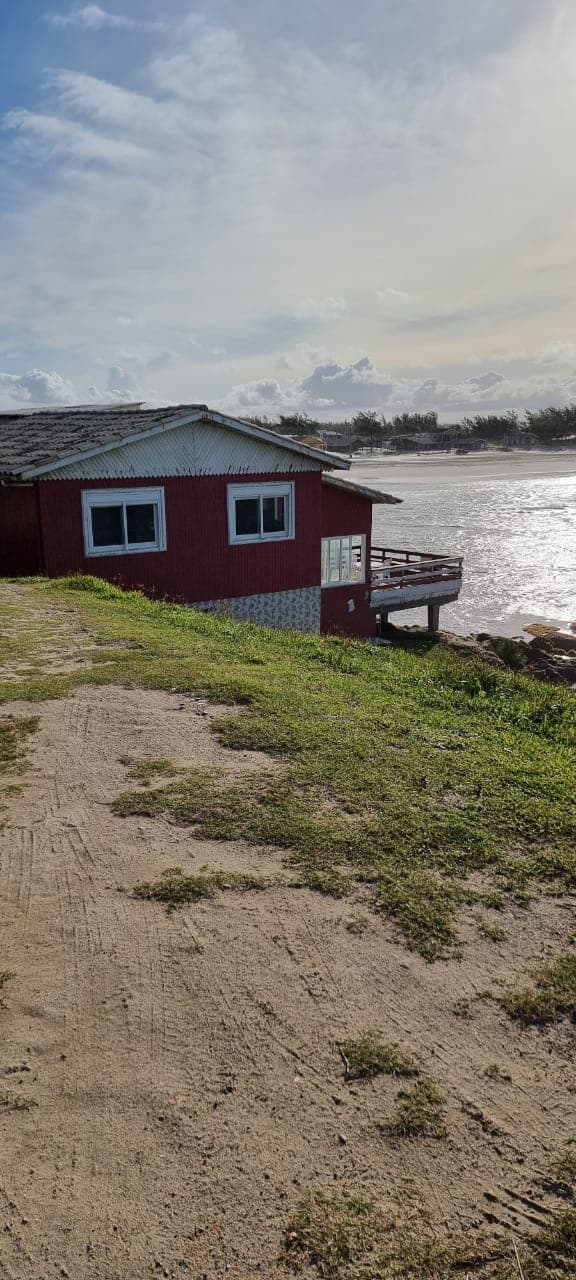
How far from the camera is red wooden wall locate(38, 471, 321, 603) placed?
56.5 feet

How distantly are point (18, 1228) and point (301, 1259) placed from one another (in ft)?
3.42

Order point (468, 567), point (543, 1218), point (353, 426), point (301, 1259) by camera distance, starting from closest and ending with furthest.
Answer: point (301, 1259) < point (543, 1218) < point (468, 567) < point (353, 426)

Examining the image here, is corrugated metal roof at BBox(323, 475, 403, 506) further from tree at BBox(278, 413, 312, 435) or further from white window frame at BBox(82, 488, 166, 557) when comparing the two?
tree at BBox(278, 413, 312, 435)

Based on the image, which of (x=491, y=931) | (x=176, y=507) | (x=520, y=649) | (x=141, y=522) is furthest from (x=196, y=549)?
(x=491, y=931)

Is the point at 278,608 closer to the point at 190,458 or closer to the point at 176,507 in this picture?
the point at 176,507

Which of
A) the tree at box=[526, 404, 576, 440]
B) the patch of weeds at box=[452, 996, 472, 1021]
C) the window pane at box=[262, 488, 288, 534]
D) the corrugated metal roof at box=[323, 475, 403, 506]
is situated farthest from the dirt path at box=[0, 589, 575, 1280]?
the tree at box=[526, 404, 576, 440]

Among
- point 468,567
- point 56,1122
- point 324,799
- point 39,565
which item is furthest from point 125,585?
point 468,567

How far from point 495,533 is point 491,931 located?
159 ft

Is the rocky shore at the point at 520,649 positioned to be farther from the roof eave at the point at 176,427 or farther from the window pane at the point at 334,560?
the roof eave at the point at 176,427

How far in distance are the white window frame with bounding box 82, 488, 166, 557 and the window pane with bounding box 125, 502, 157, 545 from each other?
0.19 ft

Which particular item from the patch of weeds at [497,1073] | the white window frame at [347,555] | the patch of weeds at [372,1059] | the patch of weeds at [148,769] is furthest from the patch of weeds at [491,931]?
the white window frame at [347,555]

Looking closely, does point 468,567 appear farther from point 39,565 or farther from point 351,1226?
point 351,1226

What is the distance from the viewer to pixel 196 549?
1942 cm

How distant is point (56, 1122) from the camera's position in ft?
11.8
